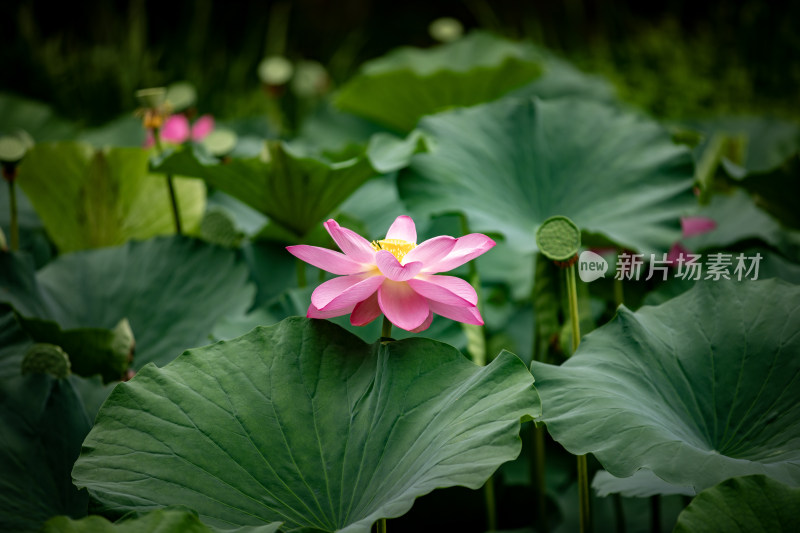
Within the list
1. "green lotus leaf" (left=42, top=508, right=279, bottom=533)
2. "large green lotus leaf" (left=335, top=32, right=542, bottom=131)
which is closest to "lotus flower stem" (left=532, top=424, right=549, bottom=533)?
"green lotus leaf" (left=42, top=508, right=279, bottom=533)

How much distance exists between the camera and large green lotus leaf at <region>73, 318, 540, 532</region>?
2.25ft

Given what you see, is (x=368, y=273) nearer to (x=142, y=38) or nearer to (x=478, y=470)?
(x=478, y=470)

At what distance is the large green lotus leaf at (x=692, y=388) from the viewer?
0.68m

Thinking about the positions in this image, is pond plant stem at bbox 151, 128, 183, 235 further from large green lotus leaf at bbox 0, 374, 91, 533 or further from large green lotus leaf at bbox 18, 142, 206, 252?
large green lotus leaf at bbox 0, 374, 91, 533

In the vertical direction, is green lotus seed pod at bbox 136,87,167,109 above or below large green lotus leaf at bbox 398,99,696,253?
above

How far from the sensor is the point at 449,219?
50.3 inches

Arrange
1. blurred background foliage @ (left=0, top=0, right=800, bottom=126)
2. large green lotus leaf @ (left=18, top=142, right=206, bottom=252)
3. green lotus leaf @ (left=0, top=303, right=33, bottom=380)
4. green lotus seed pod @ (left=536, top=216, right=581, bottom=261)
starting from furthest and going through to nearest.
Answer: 1. blurred background foliage @ (left=0, top=0, right=800, bottom=126)
2. large green lotus leaf @ (left=18, top=142, right=206, bottom=252)
3. green lotus leaf @ (left=0, top=303, right=33, bottom=380)
4. green lotus seed pod @ (left=536, top=216, right=581, bottom=261)

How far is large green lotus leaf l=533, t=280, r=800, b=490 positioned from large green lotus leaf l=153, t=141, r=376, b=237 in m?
0.50

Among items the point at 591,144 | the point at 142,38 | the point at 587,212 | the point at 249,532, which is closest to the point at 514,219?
the point at 587,212

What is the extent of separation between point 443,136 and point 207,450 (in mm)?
774

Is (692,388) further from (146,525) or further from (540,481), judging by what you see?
(146,525)

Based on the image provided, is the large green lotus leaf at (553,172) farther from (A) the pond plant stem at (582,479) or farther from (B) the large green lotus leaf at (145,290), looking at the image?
(B) the large green lotus leaf at (145,290)

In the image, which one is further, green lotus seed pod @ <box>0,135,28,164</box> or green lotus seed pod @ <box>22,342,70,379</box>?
green lotus seed pod @ <box>0,135,28,164</box>

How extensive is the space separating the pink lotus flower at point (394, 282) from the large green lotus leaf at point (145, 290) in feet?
1.37
